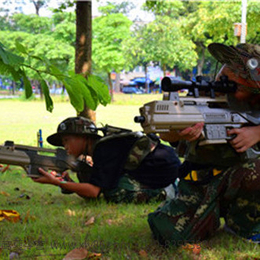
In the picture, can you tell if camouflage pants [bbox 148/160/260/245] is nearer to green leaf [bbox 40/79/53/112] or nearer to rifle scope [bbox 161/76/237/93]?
rifle scope [bbox 161/76/237/93]

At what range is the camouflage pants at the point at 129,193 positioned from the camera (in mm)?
4312

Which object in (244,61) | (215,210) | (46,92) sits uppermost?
(244,61)

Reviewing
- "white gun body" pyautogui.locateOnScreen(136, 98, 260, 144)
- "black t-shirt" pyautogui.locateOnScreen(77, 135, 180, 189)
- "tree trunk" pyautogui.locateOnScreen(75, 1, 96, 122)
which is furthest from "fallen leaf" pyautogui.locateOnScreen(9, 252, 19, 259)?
"tree trunk" pyautogui.locateOnScreen(75, 1, 96, 122)

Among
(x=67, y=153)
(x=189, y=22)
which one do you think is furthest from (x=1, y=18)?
(x=67, y=153)

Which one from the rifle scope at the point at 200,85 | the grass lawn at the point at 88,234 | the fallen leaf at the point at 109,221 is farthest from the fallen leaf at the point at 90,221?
the rifle scope at the point at 200,85

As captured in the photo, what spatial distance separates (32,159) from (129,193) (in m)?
1.04

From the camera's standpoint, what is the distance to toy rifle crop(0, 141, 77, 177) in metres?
3.72

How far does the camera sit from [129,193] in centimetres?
433

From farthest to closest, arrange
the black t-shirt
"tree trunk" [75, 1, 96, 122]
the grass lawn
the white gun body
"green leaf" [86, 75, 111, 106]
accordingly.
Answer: "tree trunk" [75, 1, 96, 122] → the black t-shirt → "green leaf" [86, 75, 111, 106] → the grass lawn → the white gun body

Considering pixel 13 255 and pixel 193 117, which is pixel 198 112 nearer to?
pixel 193 117

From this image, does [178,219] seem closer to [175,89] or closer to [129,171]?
[175,89]

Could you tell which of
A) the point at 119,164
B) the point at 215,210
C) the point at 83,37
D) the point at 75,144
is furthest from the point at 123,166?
the point at 83,37

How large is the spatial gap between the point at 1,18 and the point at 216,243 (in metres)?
43.0

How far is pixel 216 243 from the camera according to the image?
3.10 metres
